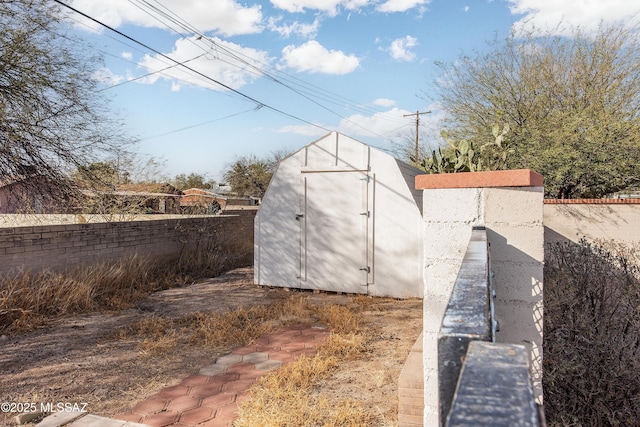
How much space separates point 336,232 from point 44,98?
5273 millimetres

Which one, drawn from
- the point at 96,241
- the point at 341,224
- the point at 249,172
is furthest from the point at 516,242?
the point at 249,172

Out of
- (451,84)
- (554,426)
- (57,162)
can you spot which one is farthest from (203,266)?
(451,84)

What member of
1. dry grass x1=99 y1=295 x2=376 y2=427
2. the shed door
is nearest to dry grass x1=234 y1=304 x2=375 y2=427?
dry grass x1=99 y1=295 x2=376 y2=427

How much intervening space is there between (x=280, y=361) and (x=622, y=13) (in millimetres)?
11267

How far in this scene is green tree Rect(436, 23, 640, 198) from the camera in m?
8.52

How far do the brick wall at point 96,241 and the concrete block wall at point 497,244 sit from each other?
5900 mm

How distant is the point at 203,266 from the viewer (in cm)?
887

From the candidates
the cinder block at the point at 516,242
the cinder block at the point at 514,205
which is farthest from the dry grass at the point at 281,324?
the cinder block at the point at 514,205

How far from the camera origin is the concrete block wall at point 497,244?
175 centimetres

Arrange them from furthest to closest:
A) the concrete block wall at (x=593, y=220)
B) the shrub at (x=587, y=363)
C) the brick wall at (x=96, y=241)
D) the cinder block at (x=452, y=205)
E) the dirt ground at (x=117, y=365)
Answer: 1. the concrete block wall at (x=593, y=220)
2. the brick wall at (x=96, y=241)
3. the dirt ground at (x=117, y=365)
4. the shrub at (x=587, y=363)
5. the cinder block at (x=452, y=205)

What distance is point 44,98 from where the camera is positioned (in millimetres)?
6102

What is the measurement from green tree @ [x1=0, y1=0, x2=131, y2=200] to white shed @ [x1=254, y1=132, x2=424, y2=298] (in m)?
3.45

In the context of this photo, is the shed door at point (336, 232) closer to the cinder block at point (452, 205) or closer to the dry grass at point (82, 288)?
the dry grass at point (82, 288)

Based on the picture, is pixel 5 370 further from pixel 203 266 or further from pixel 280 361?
pixel 203 266
